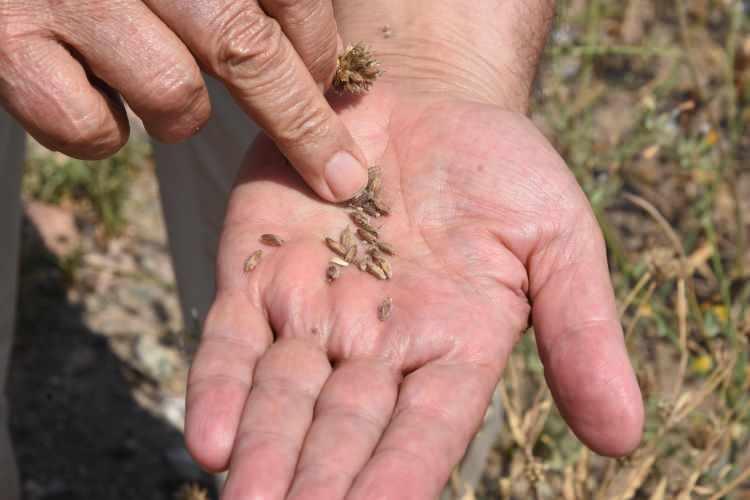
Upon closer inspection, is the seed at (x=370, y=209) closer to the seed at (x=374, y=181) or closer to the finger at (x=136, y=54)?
the seed at (x=374, y=181)

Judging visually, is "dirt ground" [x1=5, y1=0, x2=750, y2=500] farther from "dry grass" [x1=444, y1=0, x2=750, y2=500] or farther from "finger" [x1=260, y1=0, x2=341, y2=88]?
"finger" [x1=260, y1=0, x2=341, y2=88]

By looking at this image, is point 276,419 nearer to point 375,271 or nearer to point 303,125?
point 375,271

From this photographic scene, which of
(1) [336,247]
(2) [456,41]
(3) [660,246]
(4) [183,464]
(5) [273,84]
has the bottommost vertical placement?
(4) [183,464]

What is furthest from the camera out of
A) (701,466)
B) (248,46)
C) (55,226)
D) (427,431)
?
(55,226)

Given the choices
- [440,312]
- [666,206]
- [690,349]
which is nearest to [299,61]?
[440,312]

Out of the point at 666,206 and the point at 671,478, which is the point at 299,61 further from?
the point at 666,206

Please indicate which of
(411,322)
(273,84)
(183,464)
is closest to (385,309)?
(411,322)

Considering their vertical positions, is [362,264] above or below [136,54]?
below
